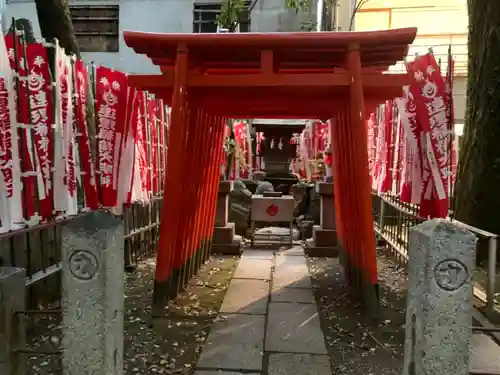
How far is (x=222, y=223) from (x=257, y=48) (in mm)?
5581

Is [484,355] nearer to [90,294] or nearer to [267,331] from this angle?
[267,331]

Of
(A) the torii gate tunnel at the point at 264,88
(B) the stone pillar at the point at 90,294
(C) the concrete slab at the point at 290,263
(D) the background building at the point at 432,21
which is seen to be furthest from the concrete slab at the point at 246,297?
(D) the background building at the point at 432,21

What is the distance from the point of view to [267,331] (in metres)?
5.67

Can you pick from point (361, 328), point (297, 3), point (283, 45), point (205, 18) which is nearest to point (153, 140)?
point (283, 45)

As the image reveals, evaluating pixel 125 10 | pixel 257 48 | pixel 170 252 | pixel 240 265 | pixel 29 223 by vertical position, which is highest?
pixel 125 10

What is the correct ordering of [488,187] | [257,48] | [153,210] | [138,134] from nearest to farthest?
[257,48] < [138,134] < [488,187] < [153,210]

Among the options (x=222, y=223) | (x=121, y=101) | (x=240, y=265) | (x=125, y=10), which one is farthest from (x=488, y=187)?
(x=125, y=10)

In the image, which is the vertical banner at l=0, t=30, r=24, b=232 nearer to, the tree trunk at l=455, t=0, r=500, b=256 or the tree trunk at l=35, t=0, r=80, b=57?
the tree trunk at l=35, t=0, r=80, b=57

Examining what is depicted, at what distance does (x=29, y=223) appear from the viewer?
5090mm

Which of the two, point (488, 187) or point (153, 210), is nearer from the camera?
point (488, 187)

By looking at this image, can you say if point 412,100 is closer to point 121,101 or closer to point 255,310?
point 255,310

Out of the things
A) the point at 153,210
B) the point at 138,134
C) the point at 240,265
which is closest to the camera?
the point at 138,134

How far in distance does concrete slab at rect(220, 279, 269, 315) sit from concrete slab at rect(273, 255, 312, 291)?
1.00ft

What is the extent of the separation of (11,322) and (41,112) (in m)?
2.46
